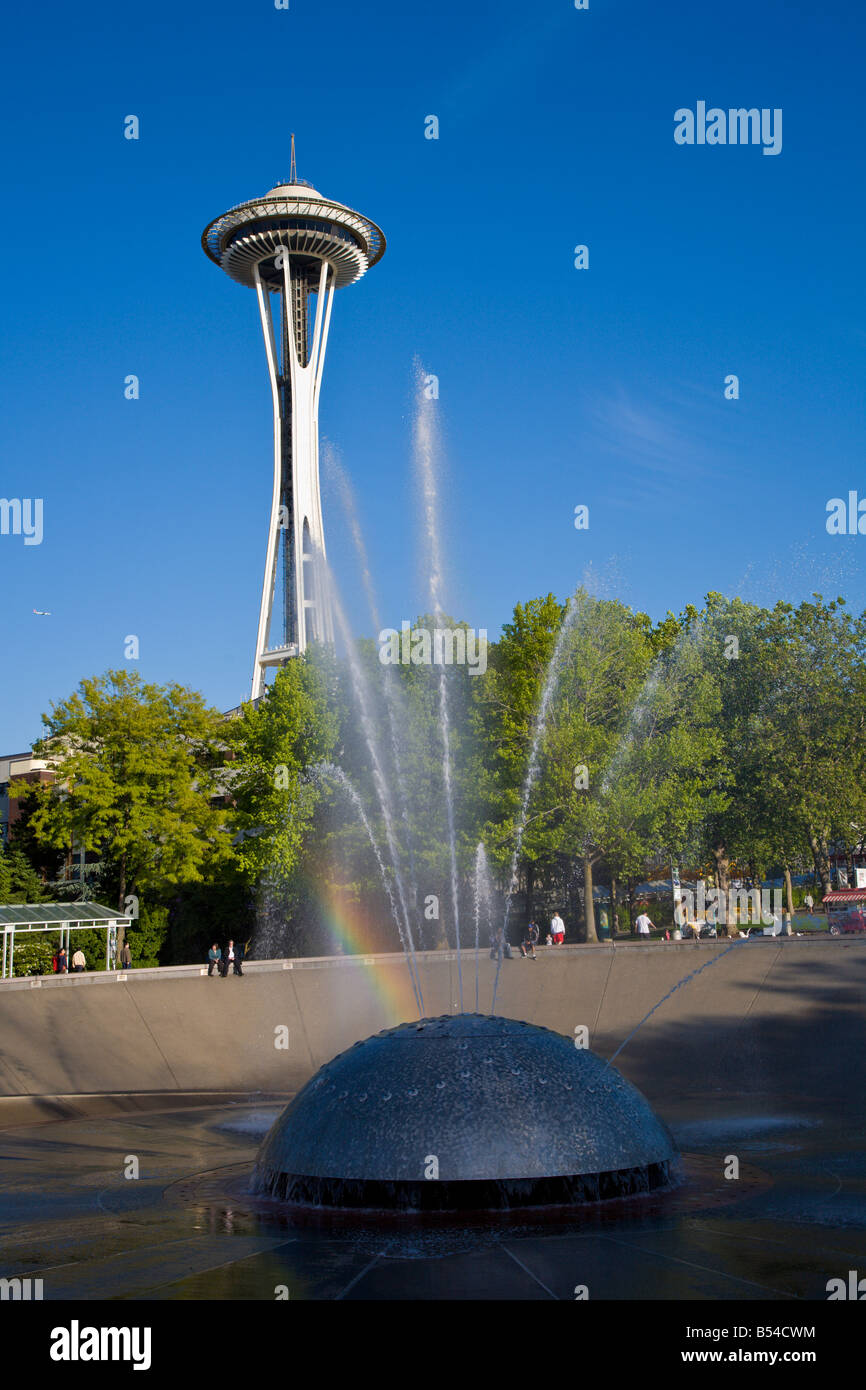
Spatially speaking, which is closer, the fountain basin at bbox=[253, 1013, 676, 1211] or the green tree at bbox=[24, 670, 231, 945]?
the fountain basin at bbox=[253, 1013, 676, 1211]

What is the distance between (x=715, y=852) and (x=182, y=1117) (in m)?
37.2

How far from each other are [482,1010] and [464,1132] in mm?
14947

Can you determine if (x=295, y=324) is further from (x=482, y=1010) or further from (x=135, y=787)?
(x=482, y=1010)

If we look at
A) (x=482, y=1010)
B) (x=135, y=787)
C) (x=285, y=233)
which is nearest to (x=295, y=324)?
(x=285, y=233)

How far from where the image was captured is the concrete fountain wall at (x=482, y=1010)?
62.2ft

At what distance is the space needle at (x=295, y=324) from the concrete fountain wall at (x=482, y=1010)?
46978mm

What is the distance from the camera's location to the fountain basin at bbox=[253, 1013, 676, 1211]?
8.80 metres

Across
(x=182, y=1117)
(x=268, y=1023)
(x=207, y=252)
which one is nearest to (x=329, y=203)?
(x=207, y=252)

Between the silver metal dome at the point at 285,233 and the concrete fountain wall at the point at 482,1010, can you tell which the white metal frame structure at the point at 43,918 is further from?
the silver metal dome at the point at 285,233

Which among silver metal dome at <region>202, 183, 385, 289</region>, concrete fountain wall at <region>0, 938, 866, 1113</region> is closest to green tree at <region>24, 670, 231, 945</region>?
concrete fountain wall at <region>0, 938, 866, 1113</region>

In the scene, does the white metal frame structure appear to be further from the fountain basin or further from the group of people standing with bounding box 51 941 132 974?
the fountain basin

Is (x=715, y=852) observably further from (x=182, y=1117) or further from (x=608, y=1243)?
(x=608, y=1243)

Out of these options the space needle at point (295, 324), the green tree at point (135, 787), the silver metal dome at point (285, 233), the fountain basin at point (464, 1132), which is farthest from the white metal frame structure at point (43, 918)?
the silver metal dome at point (285, 233)

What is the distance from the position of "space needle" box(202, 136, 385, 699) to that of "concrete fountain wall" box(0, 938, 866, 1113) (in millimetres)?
46978
